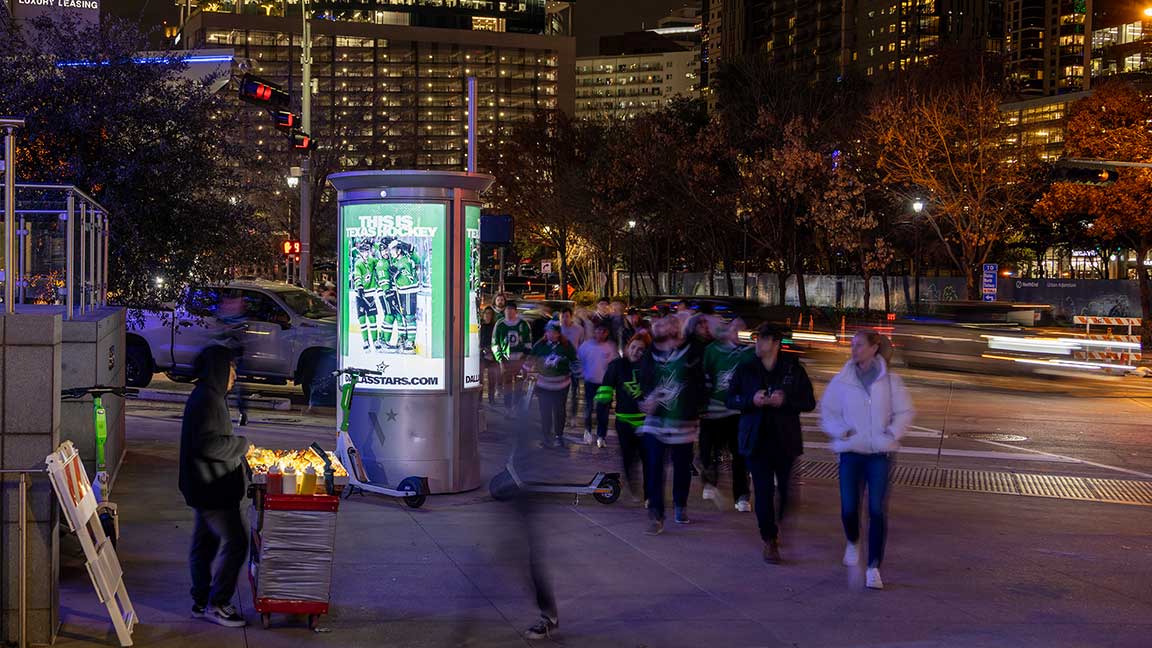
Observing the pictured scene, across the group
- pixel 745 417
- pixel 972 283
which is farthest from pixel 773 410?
pixel 972 283

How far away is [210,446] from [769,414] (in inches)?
167

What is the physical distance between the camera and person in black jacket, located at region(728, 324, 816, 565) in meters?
9.10

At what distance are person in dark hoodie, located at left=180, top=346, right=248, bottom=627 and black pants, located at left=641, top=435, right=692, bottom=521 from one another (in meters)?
3.84

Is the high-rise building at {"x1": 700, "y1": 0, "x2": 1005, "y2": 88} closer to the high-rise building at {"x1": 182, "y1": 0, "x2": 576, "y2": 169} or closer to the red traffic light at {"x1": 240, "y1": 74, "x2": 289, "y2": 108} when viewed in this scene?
the high-rise building at {"x1": 182, "y1": 0, "x2": 576, "y2": 169}

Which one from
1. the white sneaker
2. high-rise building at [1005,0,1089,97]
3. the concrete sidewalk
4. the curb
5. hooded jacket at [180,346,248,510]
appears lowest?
the concrete sidewalk

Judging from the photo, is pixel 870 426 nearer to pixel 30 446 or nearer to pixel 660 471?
pixel 660 471

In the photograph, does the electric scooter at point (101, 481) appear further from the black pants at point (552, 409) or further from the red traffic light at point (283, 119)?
the red traffic light at point (283, 119)

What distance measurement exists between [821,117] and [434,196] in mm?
40824

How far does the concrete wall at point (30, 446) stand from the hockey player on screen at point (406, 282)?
4.69 m

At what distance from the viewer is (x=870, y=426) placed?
8.24 m

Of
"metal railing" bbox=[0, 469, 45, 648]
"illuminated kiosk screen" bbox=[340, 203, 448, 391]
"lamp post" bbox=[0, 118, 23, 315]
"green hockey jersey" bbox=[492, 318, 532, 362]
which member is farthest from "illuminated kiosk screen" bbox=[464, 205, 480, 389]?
"green hockey jersey" bbox=[492, 318, 532, 362]

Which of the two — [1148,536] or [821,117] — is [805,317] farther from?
[1148,536]

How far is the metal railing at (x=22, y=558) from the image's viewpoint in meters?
6.33

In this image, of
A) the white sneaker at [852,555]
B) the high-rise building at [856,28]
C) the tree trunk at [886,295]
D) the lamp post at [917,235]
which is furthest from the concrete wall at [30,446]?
the high-rise building at [856,28]
